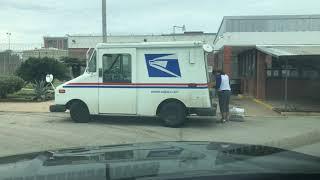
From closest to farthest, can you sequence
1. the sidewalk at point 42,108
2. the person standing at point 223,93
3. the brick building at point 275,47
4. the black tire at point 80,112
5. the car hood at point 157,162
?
1. the car hood at point 157,162
2. the black tire at point 80,112
3. the person standing at point 223,93
4. the sidewalk at point 42,108
5. the brick building at point 275,47

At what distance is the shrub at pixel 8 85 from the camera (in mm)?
26188

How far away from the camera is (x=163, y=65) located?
55.1ft

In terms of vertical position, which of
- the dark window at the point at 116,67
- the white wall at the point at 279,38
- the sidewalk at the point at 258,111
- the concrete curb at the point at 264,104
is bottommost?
the sidewalk at the point at 258,111

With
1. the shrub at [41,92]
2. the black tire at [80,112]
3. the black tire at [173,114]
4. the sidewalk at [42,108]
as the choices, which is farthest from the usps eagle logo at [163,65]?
the shrub at [41,92]

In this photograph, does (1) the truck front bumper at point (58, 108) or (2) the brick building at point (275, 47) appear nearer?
(1) the truck front bumper at point (58, 108)

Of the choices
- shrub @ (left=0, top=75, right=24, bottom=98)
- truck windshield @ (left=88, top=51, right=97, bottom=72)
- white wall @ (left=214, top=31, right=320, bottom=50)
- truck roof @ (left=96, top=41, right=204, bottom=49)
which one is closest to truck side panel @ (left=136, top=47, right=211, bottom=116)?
truck roof @ (left=96, top=41, right=204, bottom=49)

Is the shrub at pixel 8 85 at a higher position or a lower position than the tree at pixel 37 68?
lower

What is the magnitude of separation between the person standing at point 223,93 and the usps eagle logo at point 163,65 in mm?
1974

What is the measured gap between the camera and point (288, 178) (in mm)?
2967

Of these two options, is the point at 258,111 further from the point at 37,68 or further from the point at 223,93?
the point at 37,68

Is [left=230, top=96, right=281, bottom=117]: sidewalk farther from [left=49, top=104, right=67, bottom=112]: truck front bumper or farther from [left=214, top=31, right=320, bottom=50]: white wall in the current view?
[left=49, top=104, right=67, bottom=112]: truck front bumper

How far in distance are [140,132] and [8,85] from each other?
12.6m

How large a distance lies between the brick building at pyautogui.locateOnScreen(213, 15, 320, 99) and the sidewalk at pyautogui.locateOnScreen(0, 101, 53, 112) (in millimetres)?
9818

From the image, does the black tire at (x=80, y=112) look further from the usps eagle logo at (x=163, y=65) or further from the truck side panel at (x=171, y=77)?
the usps eagle logo at (x=163, y=65)
